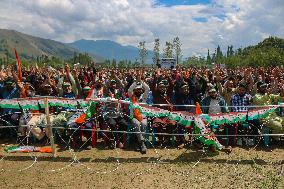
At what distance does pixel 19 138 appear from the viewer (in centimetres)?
1188

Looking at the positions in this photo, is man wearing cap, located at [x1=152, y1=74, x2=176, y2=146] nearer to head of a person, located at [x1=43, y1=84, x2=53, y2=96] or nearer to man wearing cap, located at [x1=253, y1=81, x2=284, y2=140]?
A: man wearing cap, located at [x1=253, y1=81, x2=284, y2=140]

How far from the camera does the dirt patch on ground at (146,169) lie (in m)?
8.00

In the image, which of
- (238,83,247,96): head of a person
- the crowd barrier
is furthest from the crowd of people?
the crowd barrier

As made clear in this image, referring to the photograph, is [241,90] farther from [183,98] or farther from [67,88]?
[67,88]

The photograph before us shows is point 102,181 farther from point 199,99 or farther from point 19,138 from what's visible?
point 199,99

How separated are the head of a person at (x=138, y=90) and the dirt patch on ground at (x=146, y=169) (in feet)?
6.50

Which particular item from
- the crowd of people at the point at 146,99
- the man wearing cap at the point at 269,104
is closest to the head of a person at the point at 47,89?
the crowd of people at the point at 146,99

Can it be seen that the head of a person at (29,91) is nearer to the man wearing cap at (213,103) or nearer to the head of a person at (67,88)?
the head of a person at (67,88)

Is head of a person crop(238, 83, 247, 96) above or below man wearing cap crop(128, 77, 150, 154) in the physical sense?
above

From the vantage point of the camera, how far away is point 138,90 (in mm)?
11570

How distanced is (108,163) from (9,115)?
14.5 ft

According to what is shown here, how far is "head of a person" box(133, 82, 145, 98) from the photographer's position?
11.5 m

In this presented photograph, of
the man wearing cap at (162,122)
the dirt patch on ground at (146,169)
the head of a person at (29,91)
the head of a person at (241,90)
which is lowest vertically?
the dirt patch on ground at (146,169)

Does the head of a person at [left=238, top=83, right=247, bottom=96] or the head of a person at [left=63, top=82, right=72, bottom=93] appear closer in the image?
the head of a person at [left=238, top=83, right=247, bottom=96]
